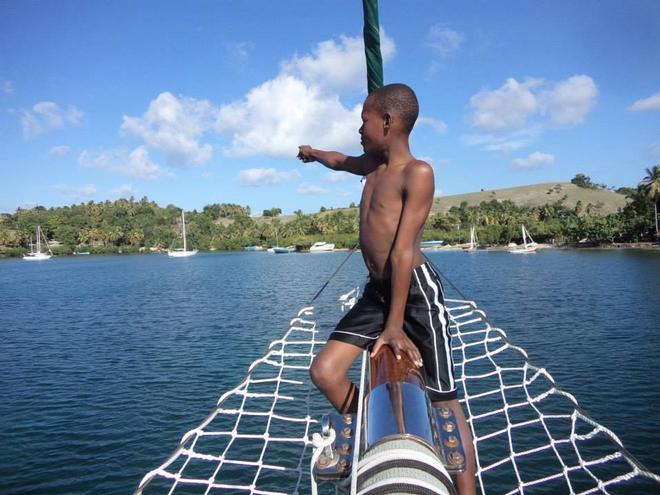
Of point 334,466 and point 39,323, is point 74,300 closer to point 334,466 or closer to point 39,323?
point 39,323

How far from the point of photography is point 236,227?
4385 inches

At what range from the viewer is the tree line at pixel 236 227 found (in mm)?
75562

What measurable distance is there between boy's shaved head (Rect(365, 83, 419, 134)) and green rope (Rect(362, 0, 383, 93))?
908mm

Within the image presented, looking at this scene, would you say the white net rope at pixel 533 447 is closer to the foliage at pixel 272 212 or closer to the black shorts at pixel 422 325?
the black shorts at pixel 422 325

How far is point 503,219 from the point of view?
82.8 meters

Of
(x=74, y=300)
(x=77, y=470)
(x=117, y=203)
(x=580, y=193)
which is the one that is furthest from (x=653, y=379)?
(x=117, y=203)

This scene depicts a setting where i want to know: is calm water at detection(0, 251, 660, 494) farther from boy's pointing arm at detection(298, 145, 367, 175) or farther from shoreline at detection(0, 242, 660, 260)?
shoreline at detection(0, 242, 660, 260)

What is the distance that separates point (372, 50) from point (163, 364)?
29.8ft

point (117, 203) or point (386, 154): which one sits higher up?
point (117, 203)

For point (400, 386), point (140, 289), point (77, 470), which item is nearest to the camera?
point (400, 386)

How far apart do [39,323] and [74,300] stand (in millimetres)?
6893

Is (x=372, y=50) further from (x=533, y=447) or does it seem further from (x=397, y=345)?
(x=533, y=447)

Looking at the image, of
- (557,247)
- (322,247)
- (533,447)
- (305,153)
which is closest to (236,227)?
(322,247)

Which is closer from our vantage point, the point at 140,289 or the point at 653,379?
the point at 653,379
